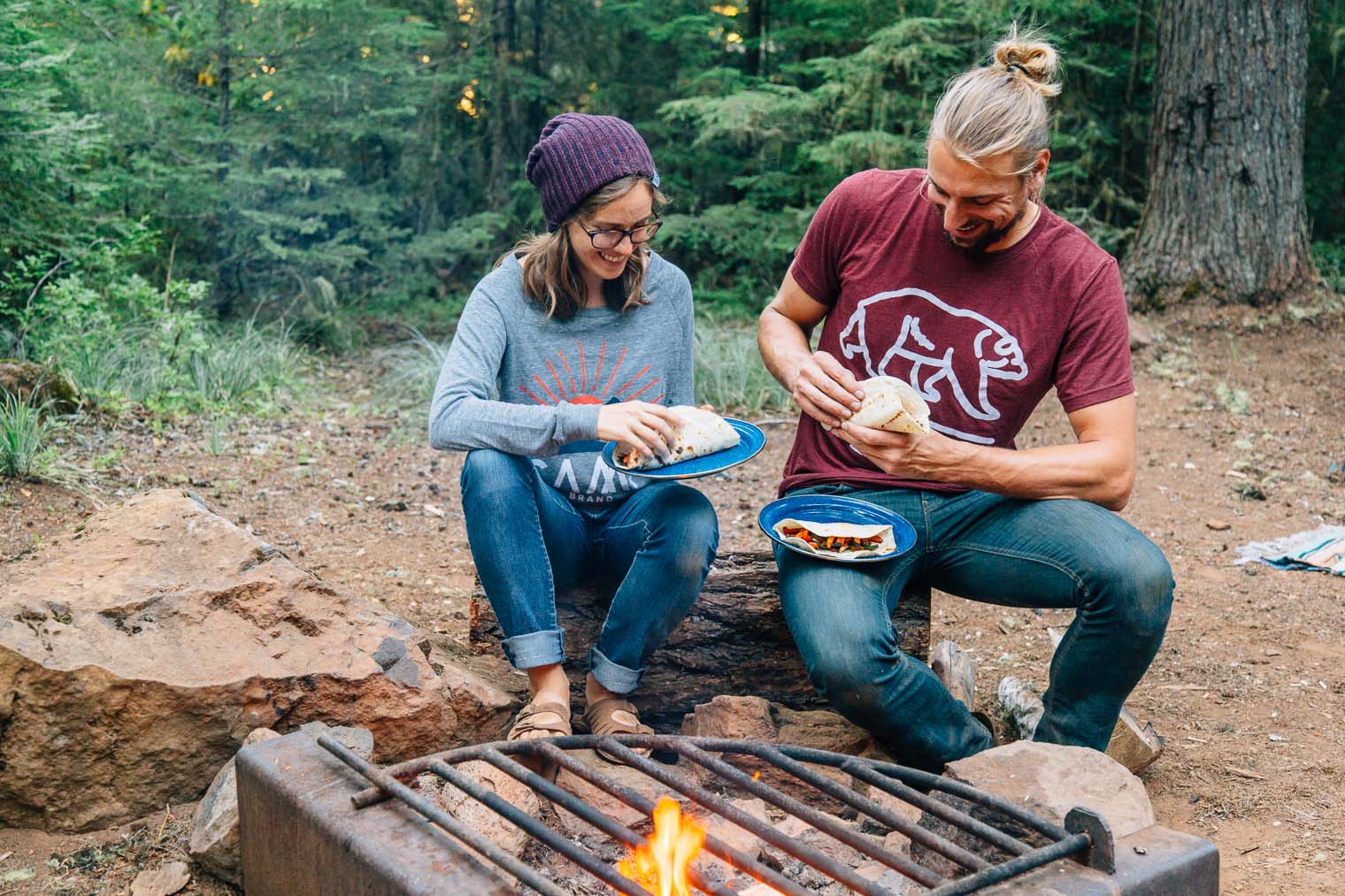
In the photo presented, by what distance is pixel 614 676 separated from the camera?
8.82 feet

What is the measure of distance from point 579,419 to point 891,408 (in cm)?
73

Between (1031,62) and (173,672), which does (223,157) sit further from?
(1031,62)

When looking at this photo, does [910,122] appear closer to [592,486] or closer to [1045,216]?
[1045,216]

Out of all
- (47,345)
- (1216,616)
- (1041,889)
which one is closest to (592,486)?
(1041,889)

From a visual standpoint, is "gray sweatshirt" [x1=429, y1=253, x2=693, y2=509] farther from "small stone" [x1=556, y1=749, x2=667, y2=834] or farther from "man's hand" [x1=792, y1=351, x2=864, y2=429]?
"small stone" [x1=556, y1=749, x2=667, y2=834]

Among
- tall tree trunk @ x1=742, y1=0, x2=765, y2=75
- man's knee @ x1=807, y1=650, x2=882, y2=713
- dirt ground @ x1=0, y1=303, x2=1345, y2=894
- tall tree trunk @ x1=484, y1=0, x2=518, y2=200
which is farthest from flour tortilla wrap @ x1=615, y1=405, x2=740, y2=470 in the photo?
tall tree trunk @ x1=484, y1=0, x2=518, y2=200

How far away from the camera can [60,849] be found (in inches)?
91.9

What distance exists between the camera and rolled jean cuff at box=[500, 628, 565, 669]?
260cm

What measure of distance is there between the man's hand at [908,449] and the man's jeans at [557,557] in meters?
0.39

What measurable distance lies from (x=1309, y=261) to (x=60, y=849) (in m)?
7.65

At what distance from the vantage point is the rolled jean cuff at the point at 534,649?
2602 millimetres

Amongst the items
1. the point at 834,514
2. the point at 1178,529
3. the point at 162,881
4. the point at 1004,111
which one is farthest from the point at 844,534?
the point at 1178,529

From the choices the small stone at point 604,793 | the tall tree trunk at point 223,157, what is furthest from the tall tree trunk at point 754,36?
the small stone at point 604,793

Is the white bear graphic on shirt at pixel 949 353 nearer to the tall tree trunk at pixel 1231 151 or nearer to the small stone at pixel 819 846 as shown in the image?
the small stone at pixel 819 846
